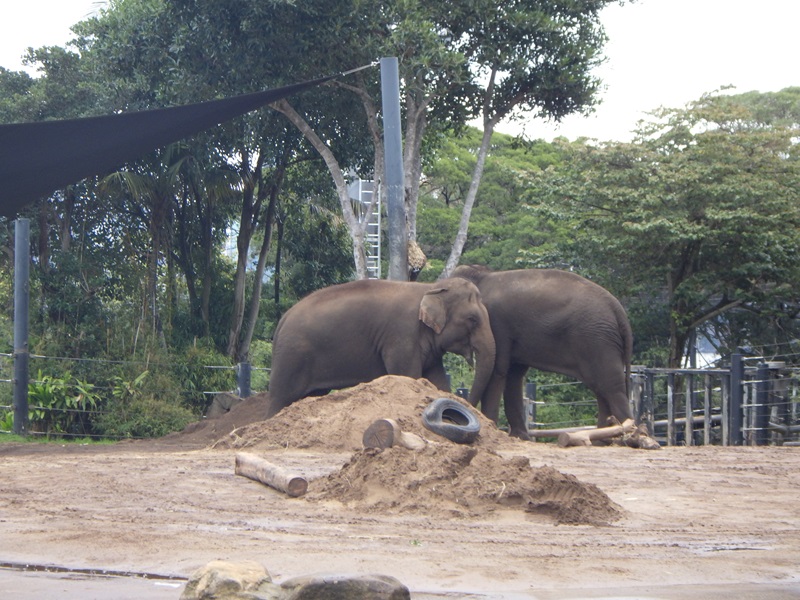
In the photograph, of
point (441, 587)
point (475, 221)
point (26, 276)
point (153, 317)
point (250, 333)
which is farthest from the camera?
point (475, 221)

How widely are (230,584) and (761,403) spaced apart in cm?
982

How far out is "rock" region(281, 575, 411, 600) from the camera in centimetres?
424

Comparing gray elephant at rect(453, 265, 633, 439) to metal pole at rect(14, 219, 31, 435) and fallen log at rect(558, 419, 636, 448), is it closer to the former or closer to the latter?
fallen log at rect(558, 419, 636, 448)

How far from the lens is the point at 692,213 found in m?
17.7

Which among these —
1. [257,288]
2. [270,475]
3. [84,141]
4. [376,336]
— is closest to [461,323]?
[376,336]

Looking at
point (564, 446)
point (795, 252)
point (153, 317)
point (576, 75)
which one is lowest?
point (564, 446)

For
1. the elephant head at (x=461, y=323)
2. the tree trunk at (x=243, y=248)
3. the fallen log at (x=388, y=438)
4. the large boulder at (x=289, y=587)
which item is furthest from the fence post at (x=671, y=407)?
the large boulder at (x=289, y=587)

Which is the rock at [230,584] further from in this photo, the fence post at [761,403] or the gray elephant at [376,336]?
the fence post at [761,403]

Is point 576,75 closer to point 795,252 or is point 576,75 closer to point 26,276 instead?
point 795,252

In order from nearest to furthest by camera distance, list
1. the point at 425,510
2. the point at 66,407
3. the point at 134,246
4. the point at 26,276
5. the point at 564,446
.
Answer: the point at 425,510 < the point at 564,446 < the point at 26,276 < the point at 66,407 < the point at 134,246

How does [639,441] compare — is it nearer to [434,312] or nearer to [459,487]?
[434,312]

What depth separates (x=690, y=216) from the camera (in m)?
17.7

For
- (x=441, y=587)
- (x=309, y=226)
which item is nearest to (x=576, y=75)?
(x=309, y=226)

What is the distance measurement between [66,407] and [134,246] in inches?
246
